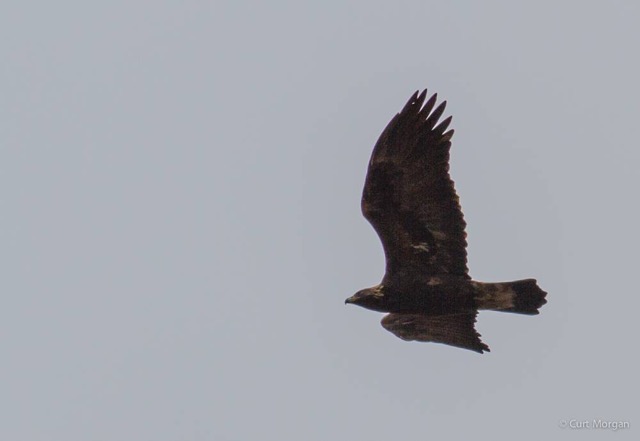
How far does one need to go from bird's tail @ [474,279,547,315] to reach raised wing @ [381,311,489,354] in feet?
2.52

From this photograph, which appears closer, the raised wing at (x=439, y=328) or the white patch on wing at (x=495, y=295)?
the white patch on wing at (x=495, y=295)

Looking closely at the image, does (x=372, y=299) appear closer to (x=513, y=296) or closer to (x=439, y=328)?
(x=439, y=328)

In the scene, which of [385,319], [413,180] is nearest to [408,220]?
[413,180]

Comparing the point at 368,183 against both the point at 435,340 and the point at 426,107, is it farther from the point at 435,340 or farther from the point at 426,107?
the point at 435,340

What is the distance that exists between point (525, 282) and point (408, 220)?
5.52ft

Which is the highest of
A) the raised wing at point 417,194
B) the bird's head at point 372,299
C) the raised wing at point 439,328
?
the raised wing at point 417,194

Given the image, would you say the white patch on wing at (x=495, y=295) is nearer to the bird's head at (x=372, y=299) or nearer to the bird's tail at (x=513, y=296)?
the bird's tail at (x=513, y=296)

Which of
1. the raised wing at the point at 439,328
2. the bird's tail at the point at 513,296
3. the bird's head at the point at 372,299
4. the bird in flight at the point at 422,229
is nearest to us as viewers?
the bird in flight at the point at 422,229

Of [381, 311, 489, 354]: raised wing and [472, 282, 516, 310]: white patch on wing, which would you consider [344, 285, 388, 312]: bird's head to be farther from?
[472, 282, 516, 310]: white patch on wing

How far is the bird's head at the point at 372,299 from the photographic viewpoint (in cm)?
1995

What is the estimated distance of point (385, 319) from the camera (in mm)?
21125

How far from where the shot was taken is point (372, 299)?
20.0m

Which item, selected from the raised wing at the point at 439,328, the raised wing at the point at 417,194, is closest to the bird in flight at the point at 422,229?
the raised wing at the point at 417,194

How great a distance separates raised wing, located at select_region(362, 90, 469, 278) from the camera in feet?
63.8
